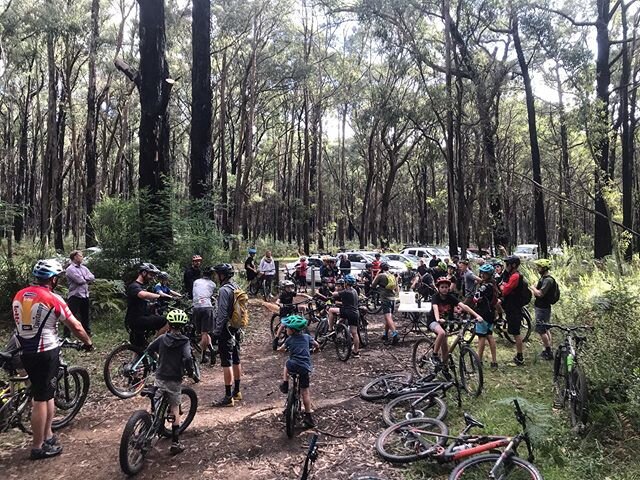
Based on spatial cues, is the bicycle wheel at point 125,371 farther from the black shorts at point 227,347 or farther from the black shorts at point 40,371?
the black shorts at point 40,371

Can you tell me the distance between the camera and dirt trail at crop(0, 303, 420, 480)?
518 cm

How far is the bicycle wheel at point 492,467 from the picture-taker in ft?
14.1

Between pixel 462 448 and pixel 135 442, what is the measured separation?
3384 millimetres

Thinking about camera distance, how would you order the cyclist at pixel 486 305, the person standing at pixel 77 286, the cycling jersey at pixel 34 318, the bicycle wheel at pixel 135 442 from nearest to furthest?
the bicycle wheel at pixel 135 442 → the cycling jersey at pixel 34 318 → the cyclist at pixel 486 305 → the person standing at pixel 77 286

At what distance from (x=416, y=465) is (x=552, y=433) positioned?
1.68 meters

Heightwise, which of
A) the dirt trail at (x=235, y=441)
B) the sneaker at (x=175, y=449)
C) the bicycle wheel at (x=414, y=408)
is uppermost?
the bicycle wheel at (x=414, y=408)

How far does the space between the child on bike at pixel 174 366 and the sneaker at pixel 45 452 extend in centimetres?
127

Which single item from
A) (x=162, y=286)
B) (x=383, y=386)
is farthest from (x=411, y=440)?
(x=162, y=286)

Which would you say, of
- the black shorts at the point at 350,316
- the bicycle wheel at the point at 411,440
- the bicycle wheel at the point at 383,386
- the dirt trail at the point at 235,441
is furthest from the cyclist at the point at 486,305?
the bicycle wheel at the point at 411,440

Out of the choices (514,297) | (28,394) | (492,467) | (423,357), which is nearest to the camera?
(492,467)

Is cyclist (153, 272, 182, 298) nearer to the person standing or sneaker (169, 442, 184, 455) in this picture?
the person standing

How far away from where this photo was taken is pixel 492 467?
176 inches

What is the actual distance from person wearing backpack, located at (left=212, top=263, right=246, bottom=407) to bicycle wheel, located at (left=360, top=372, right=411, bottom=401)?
1.99 m

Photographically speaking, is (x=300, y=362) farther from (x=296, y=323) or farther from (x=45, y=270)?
(x=45, y=270)
